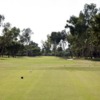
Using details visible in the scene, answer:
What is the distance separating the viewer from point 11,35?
445 ft

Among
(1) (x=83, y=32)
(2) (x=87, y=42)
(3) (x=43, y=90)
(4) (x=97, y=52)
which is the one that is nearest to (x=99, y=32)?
(1) (x=83, y=32)

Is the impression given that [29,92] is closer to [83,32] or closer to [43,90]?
[43,90]

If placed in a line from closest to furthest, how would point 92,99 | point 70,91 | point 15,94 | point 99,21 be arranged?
point 92,99
point 15,94
point 70,91
point 99,21

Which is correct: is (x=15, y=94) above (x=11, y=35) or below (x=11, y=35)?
below

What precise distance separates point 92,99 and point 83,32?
106825mm

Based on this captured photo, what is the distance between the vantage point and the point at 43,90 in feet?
55.8

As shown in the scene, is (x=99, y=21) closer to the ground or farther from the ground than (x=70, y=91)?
farther from the ground

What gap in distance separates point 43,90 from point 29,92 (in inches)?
41.5

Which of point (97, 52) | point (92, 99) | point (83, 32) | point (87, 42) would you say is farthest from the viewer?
point (97, 52)

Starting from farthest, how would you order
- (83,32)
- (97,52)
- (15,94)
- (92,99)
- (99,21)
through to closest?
(97,52) → (83,32) → (99,21) → (15,94) → (92,99)

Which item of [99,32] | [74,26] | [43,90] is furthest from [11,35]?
[43,90]

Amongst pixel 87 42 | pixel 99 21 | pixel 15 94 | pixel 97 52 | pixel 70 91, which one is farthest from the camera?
pixel 97 52

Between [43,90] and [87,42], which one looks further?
[87,42]

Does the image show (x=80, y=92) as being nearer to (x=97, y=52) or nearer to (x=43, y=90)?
(x=43, y=90)
